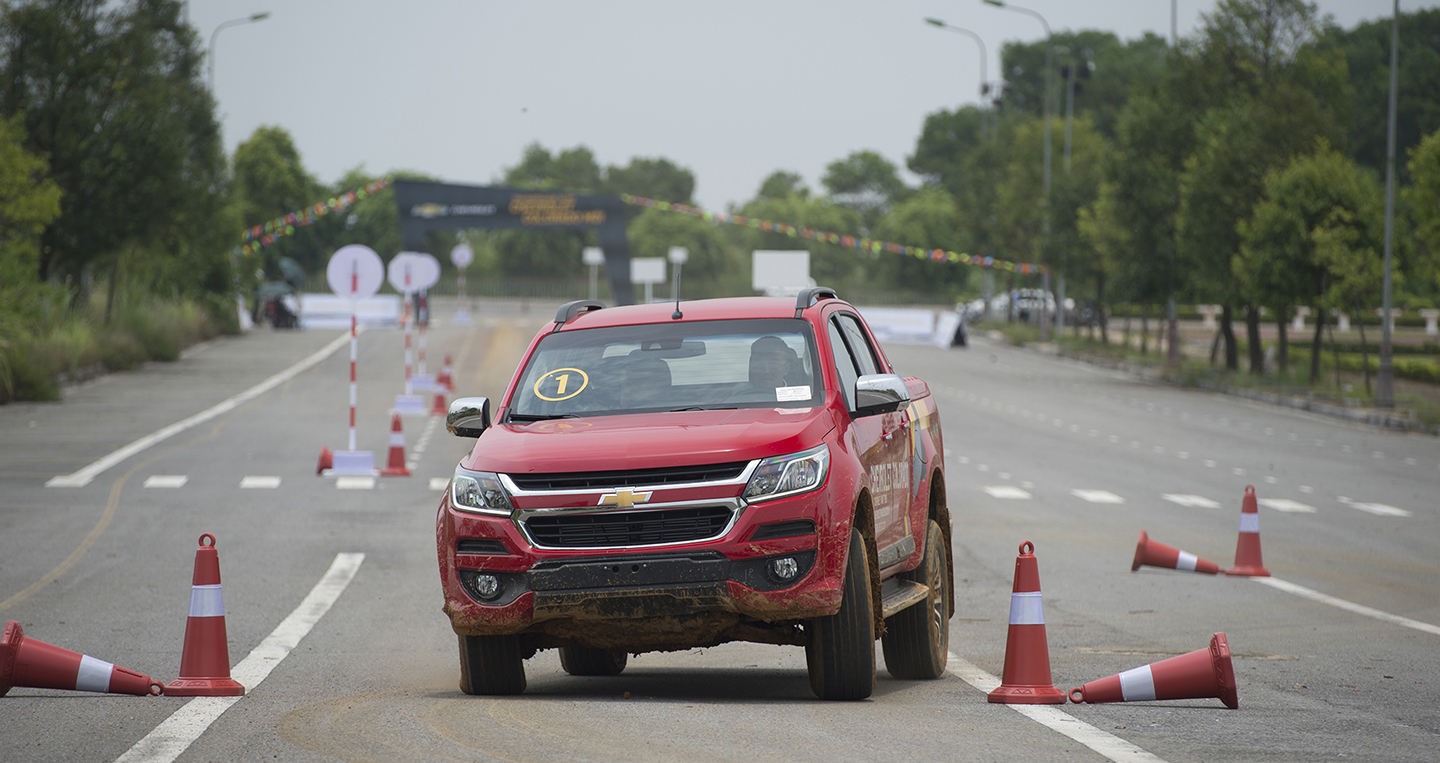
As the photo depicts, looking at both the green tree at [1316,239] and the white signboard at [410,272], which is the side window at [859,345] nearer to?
the white signboard at [410,272]

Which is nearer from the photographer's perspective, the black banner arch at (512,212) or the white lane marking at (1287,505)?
the white lane marking at (1287,505)

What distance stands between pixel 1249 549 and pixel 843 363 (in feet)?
21.6

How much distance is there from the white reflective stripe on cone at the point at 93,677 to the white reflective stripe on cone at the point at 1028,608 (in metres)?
4.00

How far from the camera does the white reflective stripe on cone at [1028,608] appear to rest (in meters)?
7.13

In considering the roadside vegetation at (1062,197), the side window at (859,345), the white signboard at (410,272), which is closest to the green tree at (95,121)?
the roadside vegetation at (1062,197)

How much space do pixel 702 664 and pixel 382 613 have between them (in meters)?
2.68

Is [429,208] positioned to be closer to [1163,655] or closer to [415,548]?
[415,548]

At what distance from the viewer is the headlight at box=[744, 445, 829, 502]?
6609 mm

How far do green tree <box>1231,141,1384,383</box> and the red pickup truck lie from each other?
3139cm

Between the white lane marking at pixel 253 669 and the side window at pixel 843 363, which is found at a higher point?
the side window at pixel 843 363

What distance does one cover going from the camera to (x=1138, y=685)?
23.2 feet

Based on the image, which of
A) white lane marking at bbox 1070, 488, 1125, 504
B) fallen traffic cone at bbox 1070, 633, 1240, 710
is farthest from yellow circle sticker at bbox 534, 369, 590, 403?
white lane marking at bbox 1070, 488, 1125, 504

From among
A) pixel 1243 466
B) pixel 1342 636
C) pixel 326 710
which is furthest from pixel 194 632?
pixel 1243 466

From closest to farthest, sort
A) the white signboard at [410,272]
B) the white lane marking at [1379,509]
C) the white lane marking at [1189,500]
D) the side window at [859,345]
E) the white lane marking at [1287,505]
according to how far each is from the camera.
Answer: the side window at [859,345], the white lane marking at [1379,509], the white lane marking at [1287,505], the white lane marking at [1189,500], the white signboard at [410,272]
